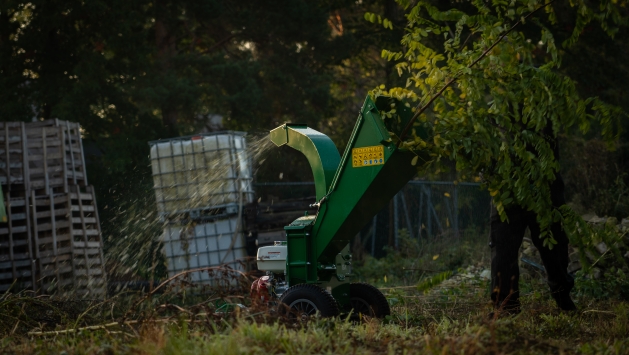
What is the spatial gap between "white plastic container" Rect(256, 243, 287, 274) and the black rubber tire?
638 mm

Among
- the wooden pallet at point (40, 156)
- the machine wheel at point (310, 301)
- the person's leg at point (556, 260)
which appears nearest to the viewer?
the machine wheel at point (310, 301)

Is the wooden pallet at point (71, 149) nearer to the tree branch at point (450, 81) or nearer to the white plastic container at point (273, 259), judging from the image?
the white plastic container at point (273, 259)

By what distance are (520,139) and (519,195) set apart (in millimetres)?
562

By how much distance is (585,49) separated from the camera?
1912 cm

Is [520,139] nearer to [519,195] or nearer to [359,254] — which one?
[519,195]

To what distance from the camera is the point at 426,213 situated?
16766 millimetres

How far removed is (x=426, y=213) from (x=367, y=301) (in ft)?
32.3

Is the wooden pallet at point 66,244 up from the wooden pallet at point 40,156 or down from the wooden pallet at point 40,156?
down

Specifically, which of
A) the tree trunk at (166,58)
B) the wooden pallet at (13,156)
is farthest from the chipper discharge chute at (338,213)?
the tree trunk at (166,58)

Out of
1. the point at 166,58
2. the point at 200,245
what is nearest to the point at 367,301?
the point at 200,245

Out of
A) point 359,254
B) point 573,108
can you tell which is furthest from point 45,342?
point 359,254

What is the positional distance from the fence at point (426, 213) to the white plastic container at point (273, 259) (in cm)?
788

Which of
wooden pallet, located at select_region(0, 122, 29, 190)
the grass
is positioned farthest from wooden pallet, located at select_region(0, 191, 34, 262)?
the grass

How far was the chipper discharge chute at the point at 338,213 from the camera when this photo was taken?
643 centimetres
